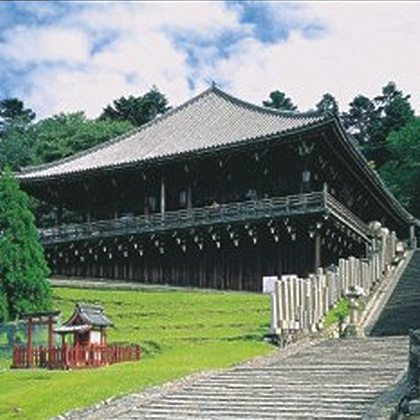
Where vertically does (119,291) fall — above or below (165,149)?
below

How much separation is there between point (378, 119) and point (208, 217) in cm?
5479

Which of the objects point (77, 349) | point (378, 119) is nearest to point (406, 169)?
point (378, 119)

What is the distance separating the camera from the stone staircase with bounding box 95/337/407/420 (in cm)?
1437

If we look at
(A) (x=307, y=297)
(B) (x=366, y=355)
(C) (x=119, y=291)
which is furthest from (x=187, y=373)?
(C) (x=119, y=291)

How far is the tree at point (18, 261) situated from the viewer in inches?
1332

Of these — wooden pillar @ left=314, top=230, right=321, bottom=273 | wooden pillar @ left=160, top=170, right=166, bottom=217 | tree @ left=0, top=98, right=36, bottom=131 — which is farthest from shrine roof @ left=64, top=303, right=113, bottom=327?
tree @ left=0, top=98, right=36, bottom=131

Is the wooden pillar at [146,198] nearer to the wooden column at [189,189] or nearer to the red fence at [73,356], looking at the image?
the wooden column at [189,189]

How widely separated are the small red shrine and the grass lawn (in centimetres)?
62

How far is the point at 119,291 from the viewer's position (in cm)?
4184

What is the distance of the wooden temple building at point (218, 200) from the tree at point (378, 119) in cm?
3573

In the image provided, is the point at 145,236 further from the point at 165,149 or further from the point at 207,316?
the point at 207,316

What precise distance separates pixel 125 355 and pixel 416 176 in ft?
161

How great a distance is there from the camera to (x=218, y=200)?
151ft

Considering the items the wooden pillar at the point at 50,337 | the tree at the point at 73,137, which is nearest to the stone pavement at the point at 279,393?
the wooden pillar at the point at 50,337
